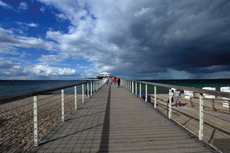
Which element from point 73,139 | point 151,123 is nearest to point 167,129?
point 151,123

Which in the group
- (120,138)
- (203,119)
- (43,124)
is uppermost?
(120,138)

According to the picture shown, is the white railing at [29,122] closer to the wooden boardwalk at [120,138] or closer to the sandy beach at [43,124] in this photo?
the sandy beach at [43,124]

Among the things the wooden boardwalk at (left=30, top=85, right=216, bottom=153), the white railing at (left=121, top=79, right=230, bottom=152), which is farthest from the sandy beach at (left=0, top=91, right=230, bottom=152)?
the wooden boardwalk at (left=30, top=85, right=216, bottom=153)

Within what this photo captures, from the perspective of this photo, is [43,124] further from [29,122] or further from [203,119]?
[203,119]

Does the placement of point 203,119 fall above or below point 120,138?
below

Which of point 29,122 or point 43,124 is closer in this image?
point 43,124

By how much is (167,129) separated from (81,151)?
2.05 meters

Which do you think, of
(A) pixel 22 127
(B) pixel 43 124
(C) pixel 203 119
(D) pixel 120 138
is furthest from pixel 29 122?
(C) pixel 203 119

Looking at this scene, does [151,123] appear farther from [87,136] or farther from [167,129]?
[87,136]

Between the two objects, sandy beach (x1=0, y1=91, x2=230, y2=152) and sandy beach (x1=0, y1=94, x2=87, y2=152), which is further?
sandy beach (x1=0, y1=91, x2=230, y2=152)

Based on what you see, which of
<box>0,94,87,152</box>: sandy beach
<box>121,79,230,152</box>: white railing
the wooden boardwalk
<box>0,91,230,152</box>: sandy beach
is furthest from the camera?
<box>0,91,230,152</box>: sandy beach

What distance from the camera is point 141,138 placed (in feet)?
8.98

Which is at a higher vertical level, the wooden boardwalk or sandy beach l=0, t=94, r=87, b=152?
the wooden boardwalk

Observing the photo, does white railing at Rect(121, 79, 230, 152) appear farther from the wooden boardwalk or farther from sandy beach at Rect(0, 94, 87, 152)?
sandy beach at Rect(0, 94, 87, 152)
